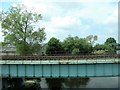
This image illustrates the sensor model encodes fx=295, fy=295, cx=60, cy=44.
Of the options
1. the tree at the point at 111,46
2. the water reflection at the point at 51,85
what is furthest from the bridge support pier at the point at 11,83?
the tree at the point at 111,46

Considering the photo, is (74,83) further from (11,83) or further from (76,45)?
(76,45)

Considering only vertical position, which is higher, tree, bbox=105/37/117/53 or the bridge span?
tree, bbox=105/37/117/53

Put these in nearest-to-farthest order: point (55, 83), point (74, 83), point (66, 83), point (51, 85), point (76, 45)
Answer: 1. point (51, 85)
2. point (55, 83)
3. point (74, 83)
4. point (66, 83)
5. point (76, 45)

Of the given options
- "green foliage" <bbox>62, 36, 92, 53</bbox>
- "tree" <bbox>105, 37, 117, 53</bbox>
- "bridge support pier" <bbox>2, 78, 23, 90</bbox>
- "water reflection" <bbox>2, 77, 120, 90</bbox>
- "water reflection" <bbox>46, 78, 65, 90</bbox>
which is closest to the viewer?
"bridge support pier" <bbox>2, 78, 23, 90</bbox>

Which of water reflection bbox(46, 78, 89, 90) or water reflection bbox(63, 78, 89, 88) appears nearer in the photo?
water reflection bbox(46, 78, 89, 90)

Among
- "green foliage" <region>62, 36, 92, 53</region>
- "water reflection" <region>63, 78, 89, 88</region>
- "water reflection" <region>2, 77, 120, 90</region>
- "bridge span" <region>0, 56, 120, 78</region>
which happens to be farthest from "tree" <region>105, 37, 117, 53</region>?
"bridge span" <region>0, 56, 120, 78</region>

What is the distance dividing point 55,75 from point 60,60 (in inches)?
81.0

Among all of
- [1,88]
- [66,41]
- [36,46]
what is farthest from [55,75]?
[66,41]

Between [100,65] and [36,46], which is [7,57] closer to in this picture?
[100,65]

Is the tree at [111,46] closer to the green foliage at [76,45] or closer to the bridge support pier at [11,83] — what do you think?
the green foliage at [76,45]

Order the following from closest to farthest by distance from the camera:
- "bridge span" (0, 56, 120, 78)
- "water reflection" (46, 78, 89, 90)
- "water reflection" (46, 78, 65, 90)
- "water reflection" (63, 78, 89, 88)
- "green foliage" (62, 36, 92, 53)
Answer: "bridge span" (0, 56, 120, 78), "water reflection" (46, 78, 65, 90), "water reflection" (46, 78, 89, 90), "water reflection" (63, 78, 89, 88), "green foliage" (62, 36, 92, 53)

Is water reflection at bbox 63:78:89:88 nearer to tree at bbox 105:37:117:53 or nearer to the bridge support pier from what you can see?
the bridge support pier

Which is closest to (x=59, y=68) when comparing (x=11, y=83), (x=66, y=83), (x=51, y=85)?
(x=11, y=83)

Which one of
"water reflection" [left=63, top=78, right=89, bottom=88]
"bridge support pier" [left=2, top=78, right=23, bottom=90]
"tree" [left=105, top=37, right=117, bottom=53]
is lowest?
"water reflection" [left=63, top=78, right=89, bottom=88]
